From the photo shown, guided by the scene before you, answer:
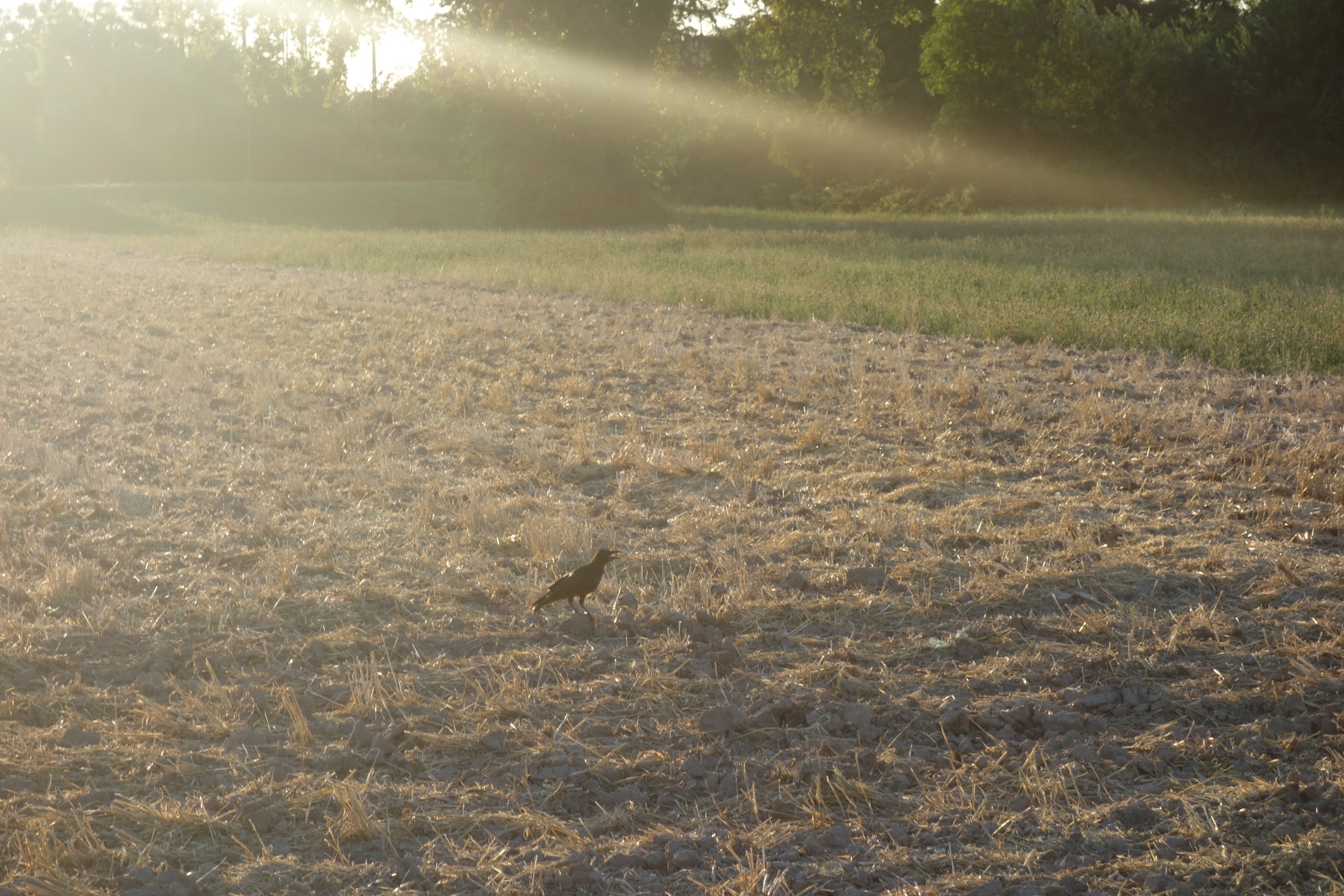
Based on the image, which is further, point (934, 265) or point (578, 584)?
point (934, 265)

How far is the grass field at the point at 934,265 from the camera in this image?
540 inches

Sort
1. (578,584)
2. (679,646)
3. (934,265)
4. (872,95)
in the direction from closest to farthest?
(679,646) < (578,584) < (934,265) < (872,95)

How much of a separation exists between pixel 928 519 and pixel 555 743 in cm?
308

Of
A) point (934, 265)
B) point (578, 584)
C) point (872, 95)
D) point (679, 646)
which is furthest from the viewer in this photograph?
point (872, 95)

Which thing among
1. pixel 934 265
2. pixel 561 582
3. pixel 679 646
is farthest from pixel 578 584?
pixel 934 265

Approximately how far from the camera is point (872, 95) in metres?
45.6

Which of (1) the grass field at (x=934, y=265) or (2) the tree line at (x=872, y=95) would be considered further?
(2) the tree line at (x=872, y=95)

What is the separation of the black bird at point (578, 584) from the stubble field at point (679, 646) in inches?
7.9

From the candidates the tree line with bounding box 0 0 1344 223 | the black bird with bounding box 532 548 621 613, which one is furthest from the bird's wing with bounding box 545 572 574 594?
the tree line with bounding box 0 0 1344 223

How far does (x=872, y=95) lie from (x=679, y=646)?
144 ft

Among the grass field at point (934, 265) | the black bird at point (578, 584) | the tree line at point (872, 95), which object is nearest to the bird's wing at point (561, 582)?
the black bird at point (578, 584)

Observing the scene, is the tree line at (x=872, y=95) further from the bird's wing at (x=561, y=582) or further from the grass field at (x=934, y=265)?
the bird's wing at (x=561, y=582)

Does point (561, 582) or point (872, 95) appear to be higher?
point (872, 95)

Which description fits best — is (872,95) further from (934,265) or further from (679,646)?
(679,646)
